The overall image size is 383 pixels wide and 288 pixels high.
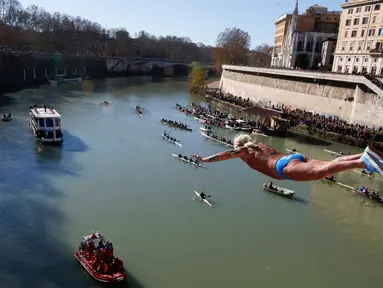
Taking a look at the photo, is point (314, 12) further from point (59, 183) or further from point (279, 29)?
point (59, 183)

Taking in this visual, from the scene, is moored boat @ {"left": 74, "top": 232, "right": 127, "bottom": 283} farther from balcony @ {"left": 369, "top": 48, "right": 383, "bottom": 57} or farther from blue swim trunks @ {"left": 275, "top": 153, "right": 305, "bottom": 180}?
balcony @ {"left": 369, "top": 48, "right": 383, "bottom": 57}

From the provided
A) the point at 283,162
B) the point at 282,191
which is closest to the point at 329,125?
the point at 282,191

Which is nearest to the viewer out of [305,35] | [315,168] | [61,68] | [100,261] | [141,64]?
[315,168]

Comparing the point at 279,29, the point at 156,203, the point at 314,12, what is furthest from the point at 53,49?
the point at 156,203

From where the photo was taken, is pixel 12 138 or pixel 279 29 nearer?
pixel 12 138

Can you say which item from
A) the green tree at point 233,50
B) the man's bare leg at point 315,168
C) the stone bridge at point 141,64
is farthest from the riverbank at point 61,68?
the man's bare leg at point 315,168

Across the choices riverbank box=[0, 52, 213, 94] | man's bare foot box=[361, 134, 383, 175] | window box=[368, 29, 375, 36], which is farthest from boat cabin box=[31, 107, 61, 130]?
window box=[368, 29, 375, 36]

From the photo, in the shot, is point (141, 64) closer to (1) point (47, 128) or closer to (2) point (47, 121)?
(2) point (47, 121)
